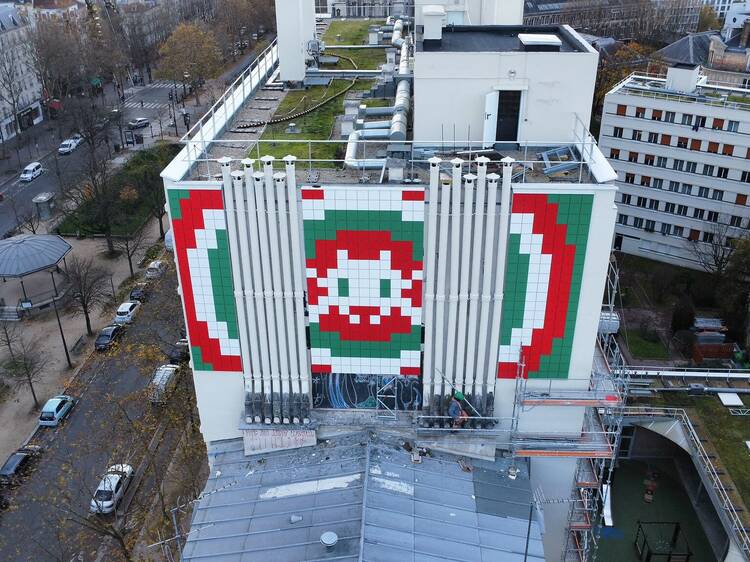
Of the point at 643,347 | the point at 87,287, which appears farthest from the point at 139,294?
the point at 643,347

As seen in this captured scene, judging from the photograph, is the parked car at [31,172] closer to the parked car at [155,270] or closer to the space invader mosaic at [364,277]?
the parked car at [155,270]

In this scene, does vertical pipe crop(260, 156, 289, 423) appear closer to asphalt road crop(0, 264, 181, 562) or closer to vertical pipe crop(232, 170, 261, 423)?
vertical pipe crop(232, 170, 261, 423)

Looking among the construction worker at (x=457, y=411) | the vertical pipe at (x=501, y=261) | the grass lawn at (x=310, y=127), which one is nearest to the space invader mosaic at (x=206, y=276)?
the grass lawn at (x=310, y=127)

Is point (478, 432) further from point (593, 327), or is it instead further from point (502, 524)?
point (593, 327)

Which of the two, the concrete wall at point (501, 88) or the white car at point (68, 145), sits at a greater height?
the concrete wall at point (501, 88)

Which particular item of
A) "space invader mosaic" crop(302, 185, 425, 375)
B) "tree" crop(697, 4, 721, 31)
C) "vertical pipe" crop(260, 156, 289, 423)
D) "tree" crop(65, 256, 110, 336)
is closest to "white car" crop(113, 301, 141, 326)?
"tree" crop(65, 256, 110, 336)
